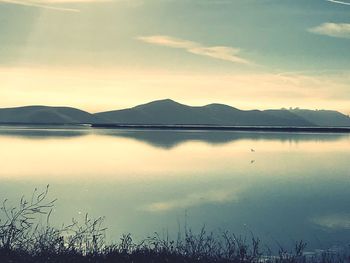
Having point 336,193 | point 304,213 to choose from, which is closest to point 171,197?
point 304,213

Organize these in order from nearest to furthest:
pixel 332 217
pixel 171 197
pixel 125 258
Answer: pixel 125 258, pixel 332 217, pixel 171 197

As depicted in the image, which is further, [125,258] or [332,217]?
[332,217]

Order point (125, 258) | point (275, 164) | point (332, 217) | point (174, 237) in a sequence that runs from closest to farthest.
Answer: point (125, 258), point (174, 237), point (332, 217), point (275, 164)

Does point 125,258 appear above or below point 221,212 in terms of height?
above

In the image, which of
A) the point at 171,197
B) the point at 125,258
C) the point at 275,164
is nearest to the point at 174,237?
the point at 125,258

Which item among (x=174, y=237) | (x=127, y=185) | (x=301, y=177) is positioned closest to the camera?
(x=174, y=237)

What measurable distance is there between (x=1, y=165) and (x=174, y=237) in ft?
131

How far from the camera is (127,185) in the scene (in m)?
41.2

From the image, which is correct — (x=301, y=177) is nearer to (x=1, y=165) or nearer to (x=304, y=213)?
(x=304, y=213)

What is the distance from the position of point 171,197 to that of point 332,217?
11.7m

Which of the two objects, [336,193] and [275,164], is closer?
[336,193]

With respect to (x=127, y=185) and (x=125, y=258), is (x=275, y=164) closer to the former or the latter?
(x=127, y=185)

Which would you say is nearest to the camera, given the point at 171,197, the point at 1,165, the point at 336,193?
the point at 171,197

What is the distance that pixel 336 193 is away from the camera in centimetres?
3762
